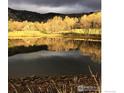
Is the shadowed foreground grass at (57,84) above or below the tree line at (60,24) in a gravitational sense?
below

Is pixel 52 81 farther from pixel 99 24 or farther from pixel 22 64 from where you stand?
pixel 99 24

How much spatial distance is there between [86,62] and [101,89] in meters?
0.22

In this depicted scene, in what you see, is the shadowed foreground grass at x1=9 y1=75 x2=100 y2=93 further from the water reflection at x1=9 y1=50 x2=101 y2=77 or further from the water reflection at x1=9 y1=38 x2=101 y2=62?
the water reflection at x1=9 y1=38 x2=101 y2=62

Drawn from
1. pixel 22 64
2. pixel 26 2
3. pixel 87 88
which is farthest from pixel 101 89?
pixel 26 2

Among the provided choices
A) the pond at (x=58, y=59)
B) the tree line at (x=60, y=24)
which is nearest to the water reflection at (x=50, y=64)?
the pond at (x=58, y=59)

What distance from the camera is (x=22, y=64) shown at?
1.94 m

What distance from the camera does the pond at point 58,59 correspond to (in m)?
1.94

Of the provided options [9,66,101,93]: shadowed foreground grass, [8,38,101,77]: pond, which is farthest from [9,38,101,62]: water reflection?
[9,66,101,93]: shadowed foreground grass

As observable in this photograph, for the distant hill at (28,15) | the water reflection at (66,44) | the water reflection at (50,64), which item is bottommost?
the water reflection at (50,64)

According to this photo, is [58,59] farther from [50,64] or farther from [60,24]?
[60,24]

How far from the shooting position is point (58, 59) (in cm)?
198

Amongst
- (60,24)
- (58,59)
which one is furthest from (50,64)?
(60,24)

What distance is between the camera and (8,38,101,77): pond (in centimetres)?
194

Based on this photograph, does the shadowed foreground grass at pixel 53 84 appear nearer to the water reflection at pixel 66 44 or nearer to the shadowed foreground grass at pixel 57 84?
the shadowed foreground grass at pixel 57 84
